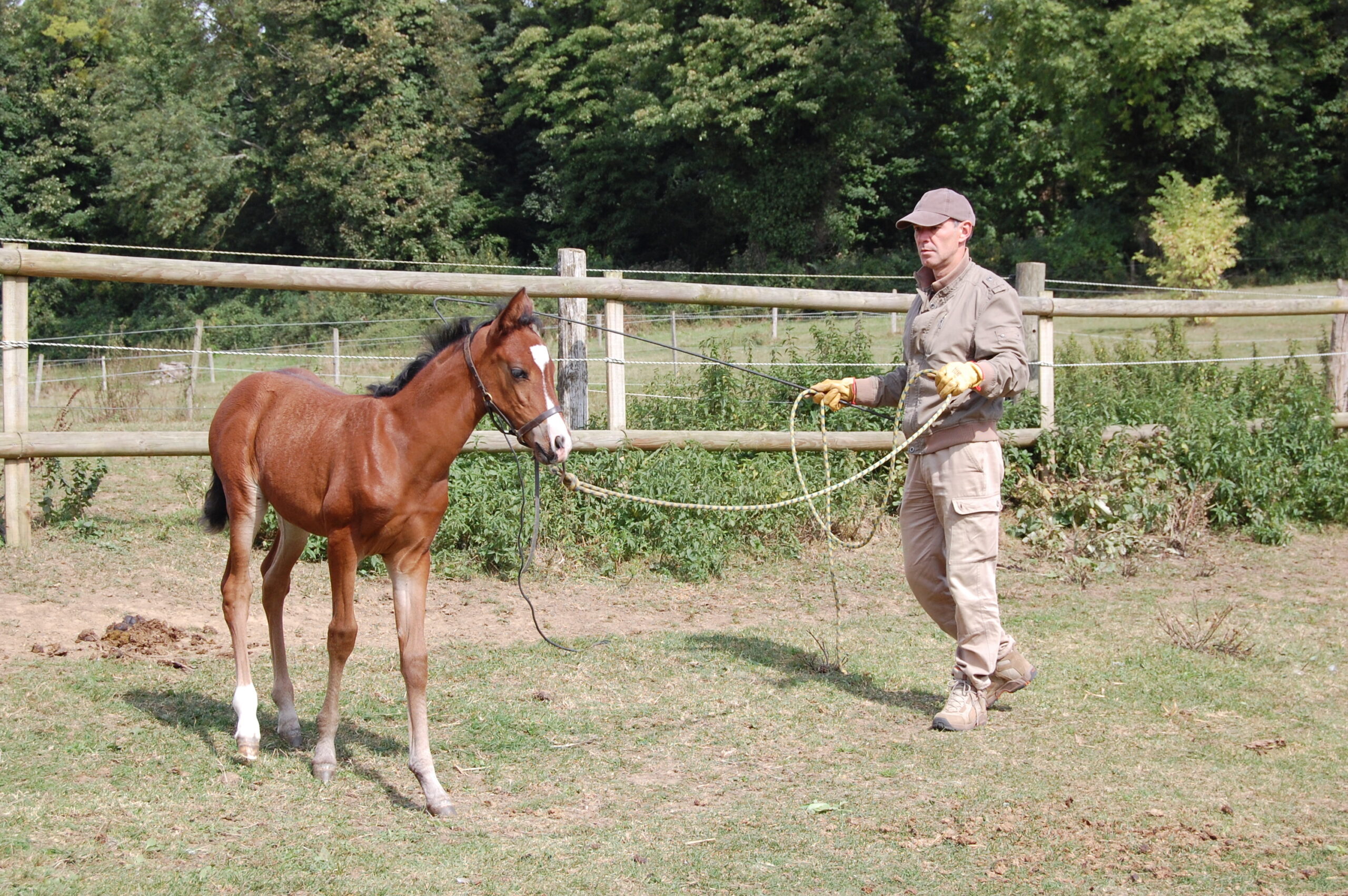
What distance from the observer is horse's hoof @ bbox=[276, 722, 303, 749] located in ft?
16.0

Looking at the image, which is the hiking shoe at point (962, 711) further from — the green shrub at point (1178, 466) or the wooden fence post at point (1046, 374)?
the wooden fence post at point (1046, 374)

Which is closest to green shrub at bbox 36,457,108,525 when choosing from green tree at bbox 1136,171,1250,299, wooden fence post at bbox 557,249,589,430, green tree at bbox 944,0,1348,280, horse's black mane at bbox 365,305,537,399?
wooden fence post at bbox 557,249,589,430

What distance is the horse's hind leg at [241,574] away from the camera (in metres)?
4.79

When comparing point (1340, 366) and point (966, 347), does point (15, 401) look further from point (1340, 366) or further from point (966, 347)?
point (1340, 366)

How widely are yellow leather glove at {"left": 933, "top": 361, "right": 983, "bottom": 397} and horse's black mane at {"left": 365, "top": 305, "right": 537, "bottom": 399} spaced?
200 cm

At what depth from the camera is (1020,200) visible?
121 feet

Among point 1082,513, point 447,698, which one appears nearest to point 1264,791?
point 447,698

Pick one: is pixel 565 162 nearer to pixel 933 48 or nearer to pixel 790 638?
pixel 933 48

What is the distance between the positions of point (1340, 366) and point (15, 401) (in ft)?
35.2

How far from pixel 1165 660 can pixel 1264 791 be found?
1.83m

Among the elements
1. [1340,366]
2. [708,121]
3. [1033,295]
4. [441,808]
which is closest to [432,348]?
[441,808]

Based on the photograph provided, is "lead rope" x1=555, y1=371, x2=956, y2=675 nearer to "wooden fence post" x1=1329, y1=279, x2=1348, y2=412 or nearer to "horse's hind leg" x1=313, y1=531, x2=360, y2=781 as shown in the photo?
"horse's hind leg" x1=313, y1=531, x2=360, y2=781

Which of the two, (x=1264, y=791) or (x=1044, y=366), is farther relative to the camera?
(x=1044, y=366)

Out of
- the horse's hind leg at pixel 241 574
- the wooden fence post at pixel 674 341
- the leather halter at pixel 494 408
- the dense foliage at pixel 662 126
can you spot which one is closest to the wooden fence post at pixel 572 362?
the wooden fence post at pixel 674 341
